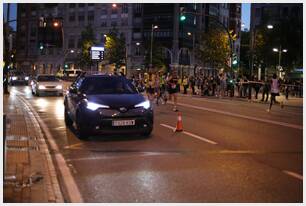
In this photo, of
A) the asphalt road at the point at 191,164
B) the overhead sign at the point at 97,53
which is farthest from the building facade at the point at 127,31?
the asphalt road at the point at 191,164

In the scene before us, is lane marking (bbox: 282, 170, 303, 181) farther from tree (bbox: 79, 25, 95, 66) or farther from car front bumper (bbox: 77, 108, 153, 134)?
tree (bbox: 79, 25, 95, 66)

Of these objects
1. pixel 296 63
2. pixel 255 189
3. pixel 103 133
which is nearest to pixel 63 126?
pixel 103 133

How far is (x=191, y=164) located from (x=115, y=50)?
82.0m

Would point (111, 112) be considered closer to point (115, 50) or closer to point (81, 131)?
point (81, 131)

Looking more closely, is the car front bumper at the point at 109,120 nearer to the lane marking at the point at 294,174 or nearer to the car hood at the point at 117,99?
the car hood at the point at 117,99

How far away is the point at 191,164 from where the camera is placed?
9.59 meters

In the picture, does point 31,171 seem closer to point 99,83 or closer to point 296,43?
point 99,83

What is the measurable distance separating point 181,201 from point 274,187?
5.19 feet

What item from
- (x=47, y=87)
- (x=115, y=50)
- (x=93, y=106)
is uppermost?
(x=115, y=50)

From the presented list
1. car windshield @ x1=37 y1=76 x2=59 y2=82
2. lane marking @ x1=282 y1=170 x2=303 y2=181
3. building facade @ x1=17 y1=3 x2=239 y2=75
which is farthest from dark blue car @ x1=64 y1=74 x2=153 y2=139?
building facade @ x1=17 y1=3 x2=239 y2=75

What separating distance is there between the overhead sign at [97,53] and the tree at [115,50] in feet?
4.96

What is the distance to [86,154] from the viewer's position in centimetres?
1075

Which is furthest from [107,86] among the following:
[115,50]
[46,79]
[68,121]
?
[115,50]

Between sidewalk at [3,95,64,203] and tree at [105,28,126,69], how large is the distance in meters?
76.9
